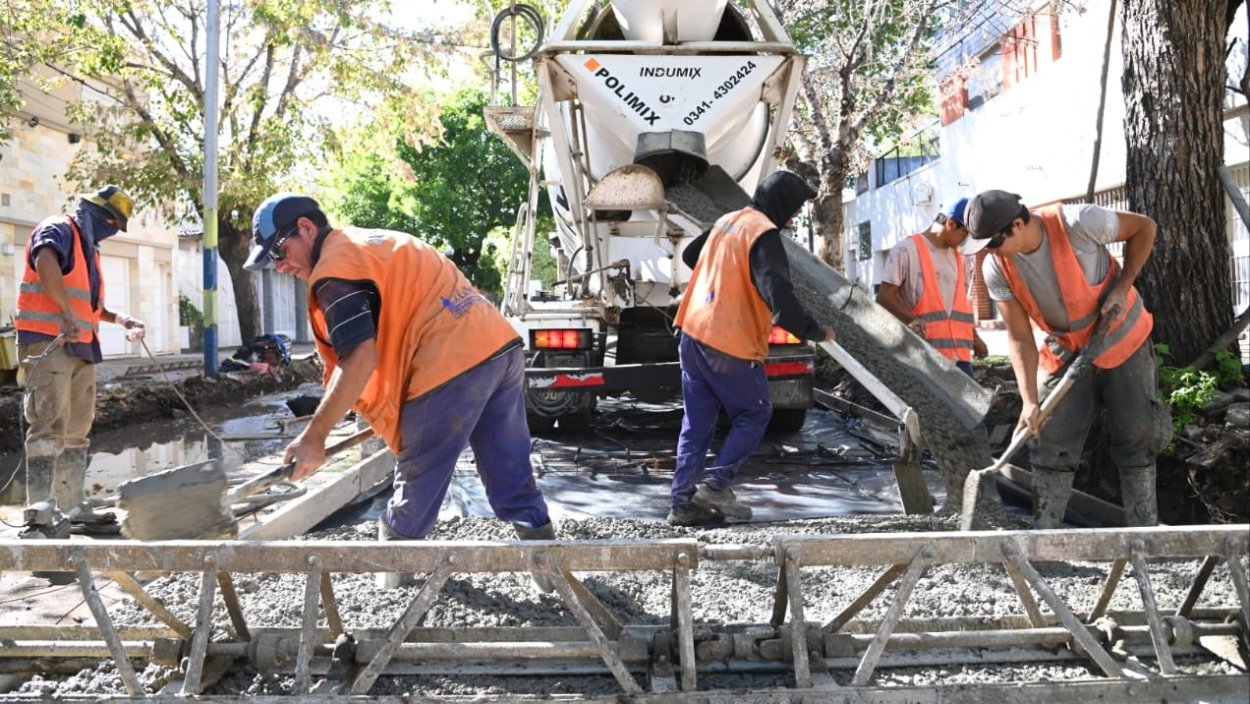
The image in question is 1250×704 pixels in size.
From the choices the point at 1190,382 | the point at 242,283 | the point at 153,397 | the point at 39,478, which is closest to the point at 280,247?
the point at 39,478

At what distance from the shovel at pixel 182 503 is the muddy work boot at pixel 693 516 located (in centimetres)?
186

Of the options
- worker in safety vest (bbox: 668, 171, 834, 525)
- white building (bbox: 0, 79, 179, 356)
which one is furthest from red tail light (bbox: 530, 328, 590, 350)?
white building (bbox: 0, 79, 179, 356)

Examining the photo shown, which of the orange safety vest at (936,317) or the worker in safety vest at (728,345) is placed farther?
the orange safety vest at (936,317)

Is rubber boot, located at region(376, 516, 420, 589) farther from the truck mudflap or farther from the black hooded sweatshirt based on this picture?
the truck mudflap

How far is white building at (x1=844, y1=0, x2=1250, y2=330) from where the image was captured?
1137 cm

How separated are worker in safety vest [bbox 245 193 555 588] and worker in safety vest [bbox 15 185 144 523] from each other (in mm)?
1942

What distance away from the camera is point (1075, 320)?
3580mm

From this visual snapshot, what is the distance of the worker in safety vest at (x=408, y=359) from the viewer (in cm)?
268

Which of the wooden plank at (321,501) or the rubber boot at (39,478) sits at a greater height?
the rubber boot at (39,478)

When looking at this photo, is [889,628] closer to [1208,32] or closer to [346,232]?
[346,232]

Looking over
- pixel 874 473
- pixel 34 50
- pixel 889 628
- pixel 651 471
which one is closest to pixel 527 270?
pixel 651 471

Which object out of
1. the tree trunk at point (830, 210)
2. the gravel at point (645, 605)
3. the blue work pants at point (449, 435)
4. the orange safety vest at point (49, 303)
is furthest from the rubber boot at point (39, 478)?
the tree trunk at point (830, 210)

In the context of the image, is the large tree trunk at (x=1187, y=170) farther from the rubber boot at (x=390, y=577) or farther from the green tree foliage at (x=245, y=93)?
the green tree foliage at (x=245, y=93)

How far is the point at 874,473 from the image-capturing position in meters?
5.55
